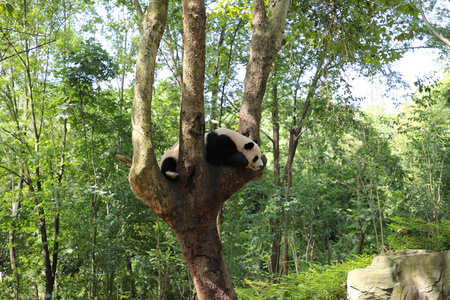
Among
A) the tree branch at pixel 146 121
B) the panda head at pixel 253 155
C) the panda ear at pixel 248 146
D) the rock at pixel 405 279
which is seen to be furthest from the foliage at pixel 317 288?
the tree branch at pixel 146 121

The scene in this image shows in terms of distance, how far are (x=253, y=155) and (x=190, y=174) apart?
0.85 meters

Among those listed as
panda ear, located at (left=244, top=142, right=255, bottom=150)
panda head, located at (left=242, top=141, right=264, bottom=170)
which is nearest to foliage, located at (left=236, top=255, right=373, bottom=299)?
panda head, located at (left=242, top=141, right=264, bottom=170)

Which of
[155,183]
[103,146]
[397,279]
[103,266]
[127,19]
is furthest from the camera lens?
[127,19]

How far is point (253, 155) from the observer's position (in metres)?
3.80

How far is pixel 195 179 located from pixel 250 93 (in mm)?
1148

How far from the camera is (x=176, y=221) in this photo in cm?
317

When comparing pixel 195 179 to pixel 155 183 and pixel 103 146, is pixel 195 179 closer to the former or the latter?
pixel 155 183

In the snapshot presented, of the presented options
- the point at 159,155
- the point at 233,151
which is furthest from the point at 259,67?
the point at 159,155

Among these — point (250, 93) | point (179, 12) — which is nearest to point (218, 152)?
point (250, 93)

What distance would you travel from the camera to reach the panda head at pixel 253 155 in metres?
3.72

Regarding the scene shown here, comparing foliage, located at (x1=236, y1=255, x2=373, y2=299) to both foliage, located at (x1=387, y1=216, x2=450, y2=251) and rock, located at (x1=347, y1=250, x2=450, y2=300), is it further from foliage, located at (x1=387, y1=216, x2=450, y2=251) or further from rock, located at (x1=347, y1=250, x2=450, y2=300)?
foliage, located at (x1=387, y1=216, x2=450, y2=251)

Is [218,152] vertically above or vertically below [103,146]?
below

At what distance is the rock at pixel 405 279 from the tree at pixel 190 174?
2.37 metres

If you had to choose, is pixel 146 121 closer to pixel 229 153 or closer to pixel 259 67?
pixel 229 153
